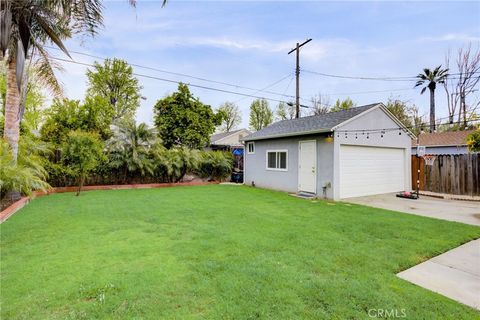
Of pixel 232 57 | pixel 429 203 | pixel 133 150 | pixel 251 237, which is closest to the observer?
pixel 251 237

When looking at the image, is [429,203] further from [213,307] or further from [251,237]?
[213,307]

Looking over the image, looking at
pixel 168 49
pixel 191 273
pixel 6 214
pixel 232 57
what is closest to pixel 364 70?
pixel 232 57

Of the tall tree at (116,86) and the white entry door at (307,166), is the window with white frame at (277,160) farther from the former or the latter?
the tall tree at (116,86)

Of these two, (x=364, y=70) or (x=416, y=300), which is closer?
(x=416, y=300)

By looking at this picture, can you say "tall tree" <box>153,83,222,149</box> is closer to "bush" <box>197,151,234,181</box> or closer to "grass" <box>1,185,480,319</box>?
"bush" <box>197,151,234,181</box>

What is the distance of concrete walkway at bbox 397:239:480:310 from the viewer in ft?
8.67

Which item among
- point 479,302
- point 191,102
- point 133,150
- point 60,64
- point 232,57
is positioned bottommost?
point 479,302

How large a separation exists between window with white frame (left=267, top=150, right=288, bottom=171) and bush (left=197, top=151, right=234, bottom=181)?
11.0 feet

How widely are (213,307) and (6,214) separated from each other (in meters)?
6.20

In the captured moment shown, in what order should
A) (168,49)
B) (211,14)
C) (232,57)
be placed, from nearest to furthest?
(211,14) → (168,49) → (232,57)

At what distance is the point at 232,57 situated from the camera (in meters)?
14.5

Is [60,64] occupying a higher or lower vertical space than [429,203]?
higher

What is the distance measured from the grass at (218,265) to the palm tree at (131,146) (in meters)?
5.33

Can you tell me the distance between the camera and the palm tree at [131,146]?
11.2m
